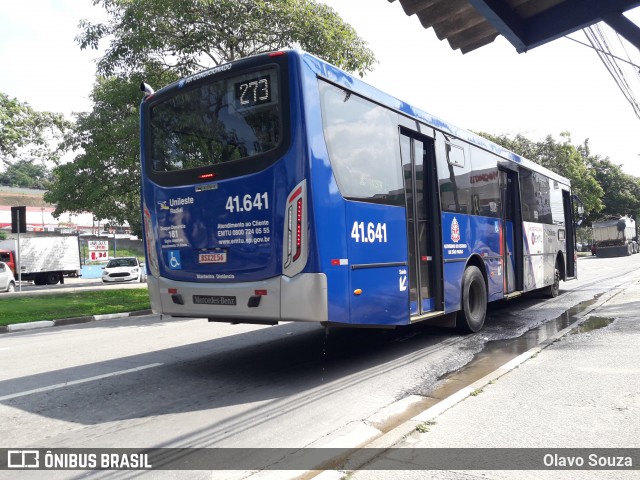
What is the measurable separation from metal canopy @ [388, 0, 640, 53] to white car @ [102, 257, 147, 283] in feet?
91.0

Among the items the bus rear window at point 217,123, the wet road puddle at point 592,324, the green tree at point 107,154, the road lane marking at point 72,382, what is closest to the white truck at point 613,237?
the wet road puddle at point 592,324

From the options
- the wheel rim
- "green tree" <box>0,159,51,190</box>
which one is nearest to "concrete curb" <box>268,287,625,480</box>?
the wheel rim

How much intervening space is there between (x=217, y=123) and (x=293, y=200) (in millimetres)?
1452

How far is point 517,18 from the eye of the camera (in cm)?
563

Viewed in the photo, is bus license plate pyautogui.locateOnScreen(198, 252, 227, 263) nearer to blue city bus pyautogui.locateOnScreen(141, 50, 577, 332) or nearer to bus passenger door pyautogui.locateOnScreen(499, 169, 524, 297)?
blue city bus pyautogui.locateOnScreen(141, 50, 577, 332)

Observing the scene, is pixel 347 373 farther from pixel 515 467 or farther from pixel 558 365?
pixel 515 467

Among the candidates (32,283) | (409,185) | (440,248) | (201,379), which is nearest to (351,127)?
(409,185)

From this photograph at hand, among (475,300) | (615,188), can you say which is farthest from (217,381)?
(615,188)

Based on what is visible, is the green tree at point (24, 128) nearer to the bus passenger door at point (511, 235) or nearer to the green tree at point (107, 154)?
the green tree at point (107, 154)

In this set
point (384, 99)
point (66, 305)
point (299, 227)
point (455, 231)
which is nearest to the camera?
point (299, 227)

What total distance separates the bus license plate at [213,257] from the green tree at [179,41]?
9.93m

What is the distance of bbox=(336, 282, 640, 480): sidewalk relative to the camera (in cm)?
335

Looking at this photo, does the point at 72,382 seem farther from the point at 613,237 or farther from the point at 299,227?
the point at 613,237

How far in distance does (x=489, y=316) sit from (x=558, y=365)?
4959mm
